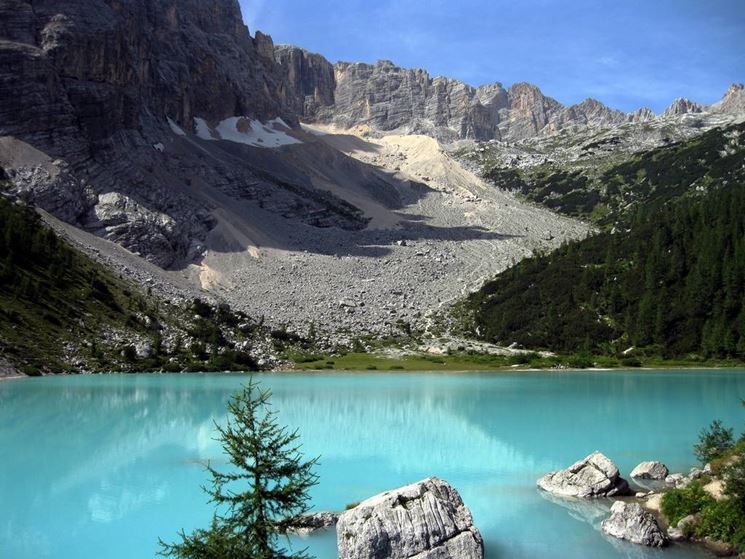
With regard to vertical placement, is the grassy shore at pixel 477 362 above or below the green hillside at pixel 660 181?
below

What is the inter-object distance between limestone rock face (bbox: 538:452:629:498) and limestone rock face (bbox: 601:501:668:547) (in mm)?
3308

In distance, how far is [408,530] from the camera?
15.5 metres

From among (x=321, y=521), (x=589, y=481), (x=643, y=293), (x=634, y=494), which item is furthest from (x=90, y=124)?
(x=634, y=494)

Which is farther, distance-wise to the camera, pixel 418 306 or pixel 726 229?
pixel 418 306

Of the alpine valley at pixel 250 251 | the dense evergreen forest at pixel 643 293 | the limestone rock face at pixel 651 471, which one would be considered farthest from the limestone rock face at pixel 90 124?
the limestone rock face at pixel 651 471

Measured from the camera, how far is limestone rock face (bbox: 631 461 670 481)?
2430 cm

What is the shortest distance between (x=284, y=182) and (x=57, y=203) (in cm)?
6210

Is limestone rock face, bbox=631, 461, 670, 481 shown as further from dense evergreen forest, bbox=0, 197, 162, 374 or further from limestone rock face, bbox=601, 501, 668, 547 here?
dense evergreen forest, bbox=0, 197, 162, 374

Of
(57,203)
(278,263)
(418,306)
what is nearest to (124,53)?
(57,203)

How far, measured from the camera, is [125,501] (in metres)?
22.0

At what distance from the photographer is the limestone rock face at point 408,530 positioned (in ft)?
50.2

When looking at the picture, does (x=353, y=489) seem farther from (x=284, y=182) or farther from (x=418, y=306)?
(x=284, y=182)

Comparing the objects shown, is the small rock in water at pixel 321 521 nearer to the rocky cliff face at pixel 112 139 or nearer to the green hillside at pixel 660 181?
the rocky cliff face at pixel 112 139

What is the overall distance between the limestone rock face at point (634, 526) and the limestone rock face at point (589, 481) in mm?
3308
